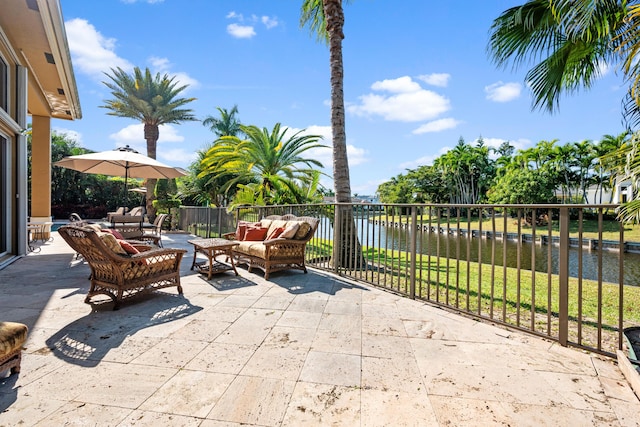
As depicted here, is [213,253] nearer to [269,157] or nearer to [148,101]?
[269,157]

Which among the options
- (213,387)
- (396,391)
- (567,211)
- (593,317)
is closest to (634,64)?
(567,211)

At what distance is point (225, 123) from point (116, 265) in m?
26.9

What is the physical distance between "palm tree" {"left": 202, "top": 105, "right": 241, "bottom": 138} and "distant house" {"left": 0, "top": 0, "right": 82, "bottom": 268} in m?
20.5

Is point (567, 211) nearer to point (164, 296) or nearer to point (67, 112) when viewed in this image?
point (164, 296)

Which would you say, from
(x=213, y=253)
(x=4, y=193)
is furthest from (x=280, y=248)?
(x=4, y=193)

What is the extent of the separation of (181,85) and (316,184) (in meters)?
11.9

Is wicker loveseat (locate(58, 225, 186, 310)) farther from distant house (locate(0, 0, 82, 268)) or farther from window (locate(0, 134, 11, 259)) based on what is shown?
window (locate(0, 134, 11, 259))

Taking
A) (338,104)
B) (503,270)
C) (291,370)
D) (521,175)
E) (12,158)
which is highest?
(521,175)

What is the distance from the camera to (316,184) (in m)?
9.85

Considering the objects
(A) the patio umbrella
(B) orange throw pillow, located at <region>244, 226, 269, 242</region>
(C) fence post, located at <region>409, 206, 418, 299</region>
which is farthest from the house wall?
(C) fence post, located at <region>409, 206, 418, 299</region>

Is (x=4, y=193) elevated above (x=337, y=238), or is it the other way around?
(x=4, y=193)

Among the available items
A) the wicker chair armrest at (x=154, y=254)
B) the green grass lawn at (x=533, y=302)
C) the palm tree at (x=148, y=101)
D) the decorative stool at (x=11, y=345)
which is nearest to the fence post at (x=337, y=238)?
the green grass lawn at (x=533, y=302)

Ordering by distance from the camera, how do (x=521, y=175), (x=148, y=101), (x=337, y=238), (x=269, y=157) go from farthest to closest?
(x=521, y=175), (x=148, y=101), (x=269, y=157), (x=337, y=238)

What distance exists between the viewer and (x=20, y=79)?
20.5 ft
